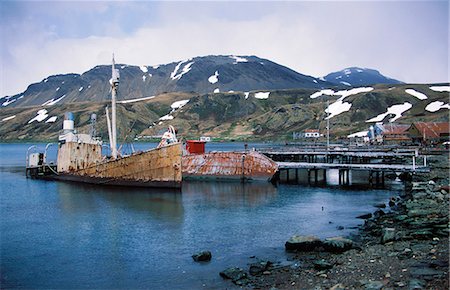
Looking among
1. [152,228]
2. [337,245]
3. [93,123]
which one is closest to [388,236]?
[337,245]

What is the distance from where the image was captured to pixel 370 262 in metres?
→ 16.5

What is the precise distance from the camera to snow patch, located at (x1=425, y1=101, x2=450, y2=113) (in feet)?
470

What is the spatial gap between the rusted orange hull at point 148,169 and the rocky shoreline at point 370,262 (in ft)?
72.6

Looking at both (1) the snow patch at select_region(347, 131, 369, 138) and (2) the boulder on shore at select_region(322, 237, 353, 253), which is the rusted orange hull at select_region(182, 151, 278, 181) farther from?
(1) the snow patch at select_region(347, 131, 369, 138)

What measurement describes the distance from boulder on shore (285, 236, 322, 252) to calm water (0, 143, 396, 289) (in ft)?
1.97

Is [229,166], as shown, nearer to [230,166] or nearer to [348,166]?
[230,166]

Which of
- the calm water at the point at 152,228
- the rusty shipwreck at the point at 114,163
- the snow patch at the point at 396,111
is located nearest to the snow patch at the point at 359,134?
the snow patch at the point at 396,111

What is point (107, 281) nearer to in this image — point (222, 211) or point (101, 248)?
point (101, 248)

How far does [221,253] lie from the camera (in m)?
21.1

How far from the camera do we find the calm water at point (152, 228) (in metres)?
18.8

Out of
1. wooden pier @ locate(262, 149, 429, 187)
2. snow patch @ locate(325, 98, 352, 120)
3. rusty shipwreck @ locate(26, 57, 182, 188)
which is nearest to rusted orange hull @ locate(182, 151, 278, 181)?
wooden pier @ locate(262, 149, 429, 187)

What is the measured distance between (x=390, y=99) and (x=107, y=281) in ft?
588

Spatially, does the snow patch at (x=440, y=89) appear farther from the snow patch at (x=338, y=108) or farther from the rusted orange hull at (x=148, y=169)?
the rusted orange hull at (x=148, y=169)

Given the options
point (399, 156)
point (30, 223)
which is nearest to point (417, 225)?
point (30, 223)
